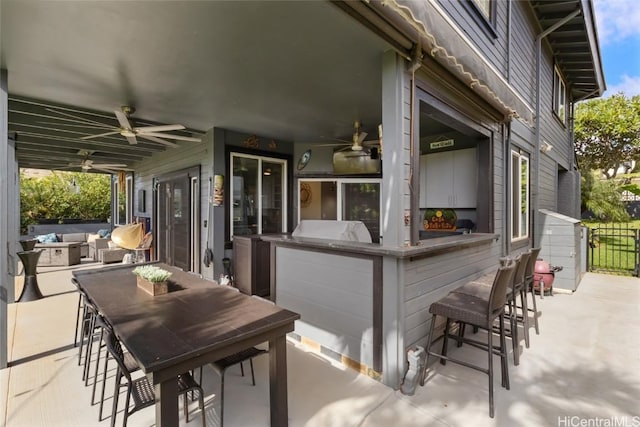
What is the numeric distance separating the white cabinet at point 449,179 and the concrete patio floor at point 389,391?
6.87 ft

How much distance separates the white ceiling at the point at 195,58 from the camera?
2.21 metres

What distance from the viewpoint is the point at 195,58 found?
9.41 feet

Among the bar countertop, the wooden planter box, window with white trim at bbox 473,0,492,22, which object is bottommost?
the wooden planter box

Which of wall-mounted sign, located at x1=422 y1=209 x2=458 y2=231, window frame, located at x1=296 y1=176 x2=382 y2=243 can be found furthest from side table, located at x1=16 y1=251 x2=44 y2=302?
wall-mounted sign, located at x1=422 y1=209 x2=458 y2=231

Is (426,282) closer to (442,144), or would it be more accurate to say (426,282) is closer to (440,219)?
(440,219)

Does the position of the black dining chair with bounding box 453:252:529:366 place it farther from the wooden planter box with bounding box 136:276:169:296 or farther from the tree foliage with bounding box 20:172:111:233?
the tree foliage with bounding box 20:172:111:233

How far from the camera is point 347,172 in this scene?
5977 millimetres

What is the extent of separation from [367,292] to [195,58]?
8.80 ft

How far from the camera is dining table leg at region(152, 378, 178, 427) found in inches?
54.2

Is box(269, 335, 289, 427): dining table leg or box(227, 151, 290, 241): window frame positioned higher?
box(227, 151, 290, 241): window frame

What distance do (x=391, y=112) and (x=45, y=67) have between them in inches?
134

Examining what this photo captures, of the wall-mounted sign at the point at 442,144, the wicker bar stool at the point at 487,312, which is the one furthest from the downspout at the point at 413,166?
the wall-mounted sign at the point at 442,144

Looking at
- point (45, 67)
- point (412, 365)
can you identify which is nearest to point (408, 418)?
point (412, 365)

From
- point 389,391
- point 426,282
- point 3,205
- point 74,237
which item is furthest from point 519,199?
point 74,237
